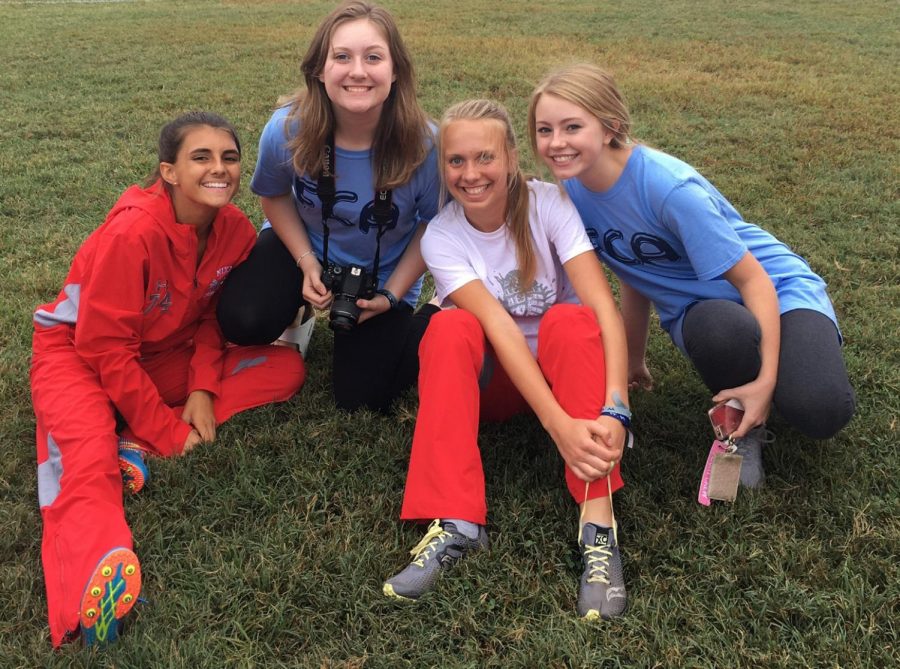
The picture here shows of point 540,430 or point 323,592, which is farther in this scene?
point 540,430

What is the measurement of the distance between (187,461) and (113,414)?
329mm

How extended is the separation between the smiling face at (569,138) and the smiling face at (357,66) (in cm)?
63

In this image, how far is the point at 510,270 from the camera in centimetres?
282

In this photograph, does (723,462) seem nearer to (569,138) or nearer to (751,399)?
(751,399)

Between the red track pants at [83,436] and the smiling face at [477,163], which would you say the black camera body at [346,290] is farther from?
the smiling face at [477,163]

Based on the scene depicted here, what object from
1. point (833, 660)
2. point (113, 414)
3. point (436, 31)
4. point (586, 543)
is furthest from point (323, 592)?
point (436, 31)

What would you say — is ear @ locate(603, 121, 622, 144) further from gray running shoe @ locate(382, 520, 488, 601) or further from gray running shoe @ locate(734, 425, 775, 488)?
gray running shoe @ locate(382, 520, 488, 601)

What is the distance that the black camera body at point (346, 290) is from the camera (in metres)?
3.03

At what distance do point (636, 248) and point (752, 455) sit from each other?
33.7 inches

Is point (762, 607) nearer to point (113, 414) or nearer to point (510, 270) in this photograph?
point (510, 270)

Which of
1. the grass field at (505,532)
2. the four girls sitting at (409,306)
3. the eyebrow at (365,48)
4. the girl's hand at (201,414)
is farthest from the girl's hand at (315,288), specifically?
the eyebrow at (365,48)

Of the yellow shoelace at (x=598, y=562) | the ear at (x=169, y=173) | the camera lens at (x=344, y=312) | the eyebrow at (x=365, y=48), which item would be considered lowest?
Answer: the yellow shoelace at (x=598, y=562)

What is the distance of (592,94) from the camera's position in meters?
2.62

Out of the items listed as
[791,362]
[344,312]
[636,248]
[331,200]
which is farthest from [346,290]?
[791,362]
